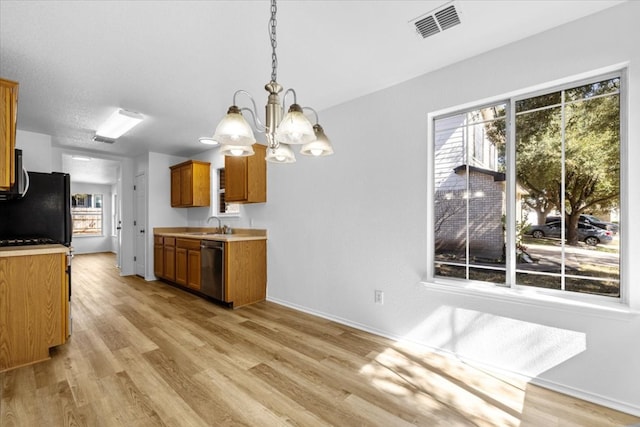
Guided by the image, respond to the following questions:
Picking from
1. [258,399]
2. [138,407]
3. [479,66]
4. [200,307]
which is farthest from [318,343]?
[479,66]

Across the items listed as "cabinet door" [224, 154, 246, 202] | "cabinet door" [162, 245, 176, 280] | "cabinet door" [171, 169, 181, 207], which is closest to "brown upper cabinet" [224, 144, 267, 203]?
"cabinet door" [224, 154, 246, 202]

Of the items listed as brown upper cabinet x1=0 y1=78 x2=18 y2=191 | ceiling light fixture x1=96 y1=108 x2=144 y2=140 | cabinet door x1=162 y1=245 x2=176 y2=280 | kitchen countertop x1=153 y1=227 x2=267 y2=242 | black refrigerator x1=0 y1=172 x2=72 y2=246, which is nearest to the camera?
brown upper cabinet x1=0 y1=78 x2=18 y2=191

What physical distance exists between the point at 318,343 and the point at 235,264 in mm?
1636

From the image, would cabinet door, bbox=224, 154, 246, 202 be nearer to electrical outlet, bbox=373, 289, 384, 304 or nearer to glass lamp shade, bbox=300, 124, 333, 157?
electrical outlet, bbox=373, 289, 384, 304

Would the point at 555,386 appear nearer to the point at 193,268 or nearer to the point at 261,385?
the point at 261,385

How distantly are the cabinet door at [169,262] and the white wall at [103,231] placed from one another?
6606 millimetres

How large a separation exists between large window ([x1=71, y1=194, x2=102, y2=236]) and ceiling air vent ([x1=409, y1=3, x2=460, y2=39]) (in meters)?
11.4

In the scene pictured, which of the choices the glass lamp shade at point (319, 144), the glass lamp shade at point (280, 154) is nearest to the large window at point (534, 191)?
the glass lamp shade at point (319, 144)

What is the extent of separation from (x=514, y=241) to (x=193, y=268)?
410cm

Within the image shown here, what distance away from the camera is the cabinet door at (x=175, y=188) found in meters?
5.25

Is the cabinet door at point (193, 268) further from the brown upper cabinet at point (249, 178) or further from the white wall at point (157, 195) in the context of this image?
the white wall at point (157, 195)

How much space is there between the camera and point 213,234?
4.61 m

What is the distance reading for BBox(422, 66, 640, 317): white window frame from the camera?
174cm

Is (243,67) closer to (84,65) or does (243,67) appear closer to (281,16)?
(281,16)
